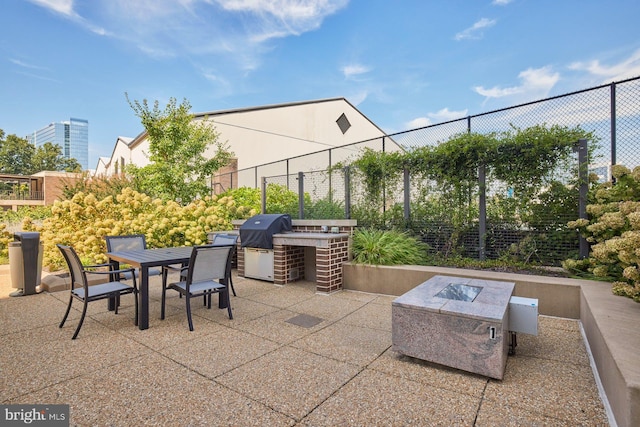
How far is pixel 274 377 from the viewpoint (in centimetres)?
243

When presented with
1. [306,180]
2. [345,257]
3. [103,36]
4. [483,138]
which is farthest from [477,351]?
[103,36]

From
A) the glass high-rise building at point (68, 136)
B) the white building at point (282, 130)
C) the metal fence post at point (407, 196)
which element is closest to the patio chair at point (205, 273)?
the metal fence post at point (407, 196)

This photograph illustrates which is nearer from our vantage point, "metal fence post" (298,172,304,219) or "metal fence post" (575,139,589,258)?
"metal fence post" (575,139,589,258)

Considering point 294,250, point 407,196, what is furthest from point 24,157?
point 407,196

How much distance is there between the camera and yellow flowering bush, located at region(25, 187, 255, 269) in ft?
20.8

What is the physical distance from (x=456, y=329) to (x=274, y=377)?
1.44m

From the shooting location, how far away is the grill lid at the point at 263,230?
5.70 m

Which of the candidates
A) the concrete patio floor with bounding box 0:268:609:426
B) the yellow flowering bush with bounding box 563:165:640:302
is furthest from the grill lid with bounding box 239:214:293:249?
the yellow flowering bush with bounding box 563:165:640:302

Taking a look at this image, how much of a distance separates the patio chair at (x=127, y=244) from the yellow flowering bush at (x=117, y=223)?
1.96m

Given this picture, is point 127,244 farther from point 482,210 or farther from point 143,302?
point 482,210

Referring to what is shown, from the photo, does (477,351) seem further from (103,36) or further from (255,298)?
(103,36)

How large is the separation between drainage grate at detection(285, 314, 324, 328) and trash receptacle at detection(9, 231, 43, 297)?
4404 mm

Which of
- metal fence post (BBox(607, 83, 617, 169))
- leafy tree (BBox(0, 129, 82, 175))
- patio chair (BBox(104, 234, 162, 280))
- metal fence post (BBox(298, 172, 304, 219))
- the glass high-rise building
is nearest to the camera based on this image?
metal fence post (BBox(607, 83, 617, 169))

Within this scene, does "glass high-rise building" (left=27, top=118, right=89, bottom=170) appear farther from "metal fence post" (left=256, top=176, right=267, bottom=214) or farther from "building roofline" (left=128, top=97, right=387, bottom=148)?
"metal fence post" (left=256, top=176, right=267, bottom=214)
